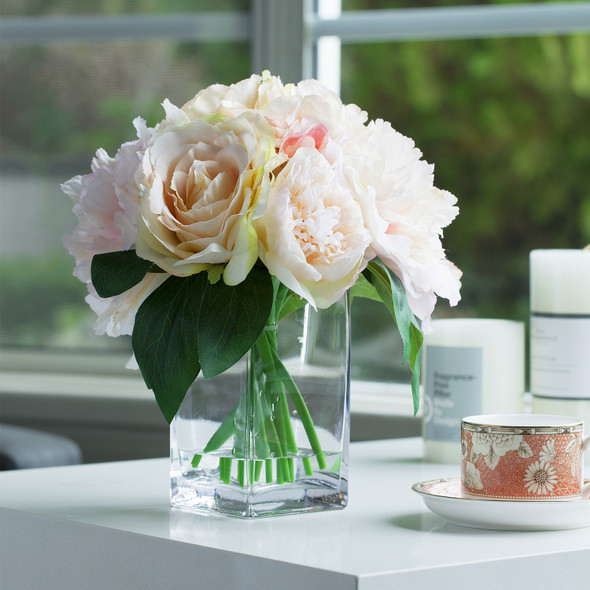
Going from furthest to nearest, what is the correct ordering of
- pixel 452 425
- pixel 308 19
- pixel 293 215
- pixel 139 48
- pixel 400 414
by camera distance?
pixel 139 48 → pixel 308 19 → pixel 400 414 → pixel 452 425 → pixel 293 215

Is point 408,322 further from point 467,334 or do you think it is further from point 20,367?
point 20,367

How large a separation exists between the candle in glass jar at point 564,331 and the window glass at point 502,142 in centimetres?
83

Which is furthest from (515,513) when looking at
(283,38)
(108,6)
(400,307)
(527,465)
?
(108,6)

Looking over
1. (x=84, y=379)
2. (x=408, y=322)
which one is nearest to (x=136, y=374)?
(x=84, y=379)

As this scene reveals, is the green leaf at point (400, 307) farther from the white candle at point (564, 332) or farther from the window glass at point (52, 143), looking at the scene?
the window glass at point (52, 143)

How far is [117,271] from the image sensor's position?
66cm

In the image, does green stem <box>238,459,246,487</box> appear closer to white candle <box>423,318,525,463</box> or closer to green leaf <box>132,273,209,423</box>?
green leaf <box>132,273,209,423</box>

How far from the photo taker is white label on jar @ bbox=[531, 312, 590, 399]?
95 centimetres

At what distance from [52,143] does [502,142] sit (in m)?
0.89

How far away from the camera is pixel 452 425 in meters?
0.97

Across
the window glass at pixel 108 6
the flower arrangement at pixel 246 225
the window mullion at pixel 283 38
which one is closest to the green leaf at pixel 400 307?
the flower arrangement at pixel 246 225

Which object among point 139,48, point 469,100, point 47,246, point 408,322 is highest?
point 139,48

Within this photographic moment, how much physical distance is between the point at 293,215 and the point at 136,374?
1.41 m

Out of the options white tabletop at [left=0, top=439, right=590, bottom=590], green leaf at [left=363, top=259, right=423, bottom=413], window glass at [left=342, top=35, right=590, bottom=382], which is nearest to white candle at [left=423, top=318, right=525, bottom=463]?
white tabletop at [left=0, top=439, right=590, bottom=590]
